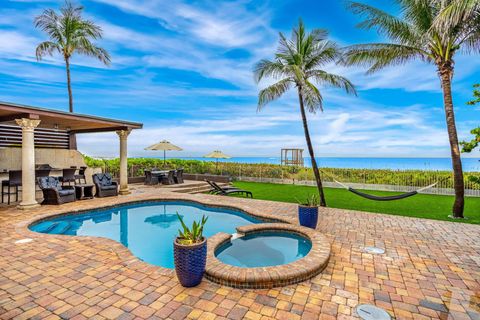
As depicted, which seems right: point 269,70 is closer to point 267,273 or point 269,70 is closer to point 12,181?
point 267,273

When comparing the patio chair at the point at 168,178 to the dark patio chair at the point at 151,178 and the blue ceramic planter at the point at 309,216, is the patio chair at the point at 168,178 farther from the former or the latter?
the blue ceramic planter at the point at 309,216

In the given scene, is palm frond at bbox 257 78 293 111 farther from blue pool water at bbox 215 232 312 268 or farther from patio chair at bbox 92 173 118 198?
patio chair at bbox 92 173 118 198

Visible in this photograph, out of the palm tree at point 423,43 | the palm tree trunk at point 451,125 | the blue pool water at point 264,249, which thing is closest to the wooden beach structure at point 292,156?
the palm tree at point 423,43

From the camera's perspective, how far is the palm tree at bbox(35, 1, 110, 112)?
14898 millimetres

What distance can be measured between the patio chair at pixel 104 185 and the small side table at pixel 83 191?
339 millimetres

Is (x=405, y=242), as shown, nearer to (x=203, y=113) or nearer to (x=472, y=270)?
(x=472, y=270)

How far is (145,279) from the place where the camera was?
3.62 m

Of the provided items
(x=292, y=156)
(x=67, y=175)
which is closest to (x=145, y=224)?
(x=67, y=175)

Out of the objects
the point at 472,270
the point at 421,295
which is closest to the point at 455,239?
the point at 472,270

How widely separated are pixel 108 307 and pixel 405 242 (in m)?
5.72

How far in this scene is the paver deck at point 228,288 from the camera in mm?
2881

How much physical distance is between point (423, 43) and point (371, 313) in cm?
958

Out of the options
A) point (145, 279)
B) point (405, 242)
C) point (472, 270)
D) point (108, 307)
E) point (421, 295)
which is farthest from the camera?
point (405, 242)

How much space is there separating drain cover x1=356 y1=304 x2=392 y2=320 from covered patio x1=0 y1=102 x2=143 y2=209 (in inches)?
384
